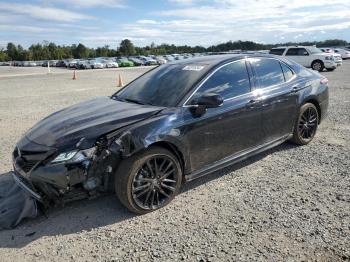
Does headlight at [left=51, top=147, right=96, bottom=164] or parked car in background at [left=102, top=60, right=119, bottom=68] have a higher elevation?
parked car in background at [left=102, top=60, right=119, bottom=68]

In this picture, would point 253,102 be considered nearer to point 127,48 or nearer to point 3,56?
point 127,48

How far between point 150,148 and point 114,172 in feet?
1.55

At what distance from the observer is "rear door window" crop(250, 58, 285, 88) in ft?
18.0

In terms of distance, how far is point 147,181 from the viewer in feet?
13.7

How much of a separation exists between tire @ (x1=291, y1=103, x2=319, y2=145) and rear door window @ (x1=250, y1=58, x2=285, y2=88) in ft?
2.41

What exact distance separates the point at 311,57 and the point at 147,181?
22.9 metres

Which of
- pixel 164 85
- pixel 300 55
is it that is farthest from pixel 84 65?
pixel 164 85

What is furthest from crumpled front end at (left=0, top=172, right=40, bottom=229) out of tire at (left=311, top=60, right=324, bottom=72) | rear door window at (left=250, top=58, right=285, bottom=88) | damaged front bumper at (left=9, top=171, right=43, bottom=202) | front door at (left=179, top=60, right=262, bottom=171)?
tire at (left=311, top=60, right=324, bottom=72)

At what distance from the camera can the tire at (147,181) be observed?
4.00 metres

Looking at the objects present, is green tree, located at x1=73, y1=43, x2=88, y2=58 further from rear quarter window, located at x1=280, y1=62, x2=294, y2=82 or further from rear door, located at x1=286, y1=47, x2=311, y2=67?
rear quarter window, located at x1=280, y1=62, x2=294, y2=82

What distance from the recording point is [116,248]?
358 cm

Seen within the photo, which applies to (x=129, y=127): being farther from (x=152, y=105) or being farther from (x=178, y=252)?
(x=178, y=252)

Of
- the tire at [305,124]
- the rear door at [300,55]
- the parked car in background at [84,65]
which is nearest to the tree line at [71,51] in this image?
the parked car in background at [84,65]

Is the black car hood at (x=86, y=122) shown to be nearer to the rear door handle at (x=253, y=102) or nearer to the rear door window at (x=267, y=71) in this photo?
the rear door handle at (x=253, y=102)
